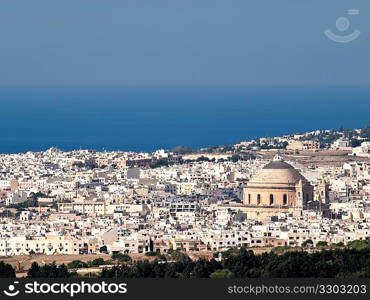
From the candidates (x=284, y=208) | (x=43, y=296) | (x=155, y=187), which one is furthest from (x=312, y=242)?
(x=43, y=296)

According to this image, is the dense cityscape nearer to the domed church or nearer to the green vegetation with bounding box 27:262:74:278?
the domed church

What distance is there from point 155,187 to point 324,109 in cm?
6765

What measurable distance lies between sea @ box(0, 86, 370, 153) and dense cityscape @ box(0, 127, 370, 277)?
14672mm

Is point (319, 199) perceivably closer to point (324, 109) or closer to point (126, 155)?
point (126, 155)

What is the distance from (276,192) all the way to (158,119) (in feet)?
239

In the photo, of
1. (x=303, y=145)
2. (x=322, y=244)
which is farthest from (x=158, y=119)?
(x=322, y=244)

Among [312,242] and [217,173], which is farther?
[217,173]

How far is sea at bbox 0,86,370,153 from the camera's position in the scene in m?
93.6

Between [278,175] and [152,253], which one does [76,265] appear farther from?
[278,175]

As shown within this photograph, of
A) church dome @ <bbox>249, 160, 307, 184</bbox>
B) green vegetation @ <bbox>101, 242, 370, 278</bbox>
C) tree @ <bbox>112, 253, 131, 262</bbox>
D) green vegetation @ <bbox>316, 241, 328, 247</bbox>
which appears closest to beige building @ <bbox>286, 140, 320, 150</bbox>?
church dome @ <bbox>249, 160, 307, 184</bbox>

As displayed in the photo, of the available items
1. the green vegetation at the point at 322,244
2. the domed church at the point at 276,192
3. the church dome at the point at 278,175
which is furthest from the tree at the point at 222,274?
the church dome at the point at 278,175

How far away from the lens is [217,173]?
2295 inches

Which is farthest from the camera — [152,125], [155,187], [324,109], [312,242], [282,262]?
[324,109]

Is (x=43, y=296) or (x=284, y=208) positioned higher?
(x=284, y=208)
